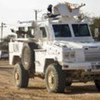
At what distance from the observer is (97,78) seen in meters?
17.8

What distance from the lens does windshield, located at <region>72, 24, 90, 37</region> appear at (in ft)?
62.5

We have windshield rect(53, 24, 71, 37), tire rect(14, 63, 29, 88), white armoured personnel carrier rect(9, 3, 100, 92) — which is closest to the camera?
white armoured personnel carrier rect(9, 3, 100, 92)

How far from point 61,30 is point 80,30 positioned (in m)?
0.84

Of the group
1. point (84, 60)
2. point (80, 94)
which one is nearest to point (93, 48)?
point (84, 60)

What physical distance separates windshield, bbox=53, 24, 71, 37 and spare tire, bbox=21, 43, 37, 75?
3.11ft

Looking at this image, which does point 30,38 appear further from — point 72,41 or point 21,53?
point 72,41

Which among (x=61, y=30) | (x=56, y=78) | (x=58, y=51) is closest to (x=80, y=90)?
(x=56, y=78)

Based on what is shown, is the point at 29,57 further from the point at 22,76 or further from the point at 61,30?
the point at 61,30

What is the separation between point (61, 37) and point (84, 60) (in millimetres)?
1906

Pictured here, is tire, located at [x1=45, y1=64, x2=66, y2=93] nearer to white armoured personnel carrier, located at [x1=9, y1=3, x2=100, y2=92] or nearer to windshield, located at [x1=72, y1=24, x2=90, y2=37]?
white armoured personnel carrier, located at [x1=9, y1=3, x2=100, y2=92]

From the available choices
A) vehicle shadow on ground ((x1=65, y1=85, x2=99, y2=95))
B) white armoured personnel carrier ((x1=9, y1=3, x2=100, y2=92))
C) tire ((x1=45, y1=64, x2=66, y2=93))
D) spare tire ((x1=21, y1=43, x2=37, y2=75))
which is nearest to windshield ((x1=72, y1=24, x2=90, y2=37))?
white armoured personnel carrier ((x1=9, y1=3, x2=100, y2=92))

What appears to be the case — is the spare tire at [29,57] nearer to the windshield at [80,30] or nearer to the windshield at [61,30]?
the windshield at [61,30]

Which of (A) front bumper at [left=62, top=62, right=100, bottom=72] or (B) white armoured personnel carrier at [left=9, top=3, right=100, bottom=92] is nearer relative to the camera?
(A) front bumper at [left=62, top=62, right=100, bottom=72]

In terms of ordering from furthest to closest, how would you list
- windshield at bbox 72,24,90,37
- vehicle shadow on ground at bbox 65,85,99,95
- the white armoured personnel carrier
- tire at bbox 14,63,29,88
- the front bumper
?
tire at bbox 14,63,29,88
windshield at bbox 72,24,90,37
vehicle shadow on ground at bbox 65,85,99,95
the white armoured personnel carrier
the front bumper
